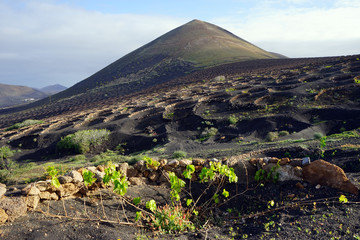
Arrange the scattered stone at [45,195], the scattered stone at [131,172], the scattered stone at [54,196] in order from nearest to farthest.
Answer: the scattered stone at [45,195]
the scattered stone at [54,196]
the scattered stone at [131,172]

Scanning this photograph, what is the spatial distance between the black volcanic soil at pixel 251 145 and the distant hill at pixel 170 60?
31424 mm

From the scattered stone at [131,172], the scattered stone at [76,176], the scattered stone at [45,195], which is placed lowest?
the scattered stone at [131,172]

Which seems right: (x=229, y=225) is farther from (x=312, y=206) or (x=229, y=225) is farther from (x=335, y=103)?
(x=335, y=103)

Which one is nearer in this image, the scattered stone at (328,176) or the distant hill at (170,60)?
the scattered stone at (328,176)

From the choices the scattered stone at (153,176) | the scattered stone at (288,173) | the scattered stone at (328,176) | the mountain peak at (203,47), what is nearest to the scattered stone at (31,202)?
the scattered stone at (153,176)

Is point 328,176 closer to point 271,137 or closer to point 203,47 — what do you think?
point 271,137

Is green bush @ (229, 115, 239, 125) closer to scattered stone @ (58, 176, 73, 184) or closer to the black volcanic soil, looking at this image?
the black volcanic soil

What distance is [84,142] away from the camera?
47.0 feet

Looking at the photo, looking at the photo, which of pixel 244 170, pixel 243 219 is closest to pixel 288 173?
pixel 244 170

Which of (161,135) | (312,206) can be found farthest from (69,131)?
(312,206)

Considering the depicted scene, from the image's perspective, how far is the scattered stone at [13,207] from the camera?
140 inches

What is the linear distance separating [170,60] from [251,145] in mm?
56056

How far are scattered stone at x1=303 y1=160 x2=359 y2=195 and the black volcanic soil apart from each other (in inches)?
6.4

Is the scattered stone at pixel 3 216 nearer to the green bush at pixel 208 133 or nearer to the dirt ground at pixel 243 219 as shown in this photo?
the dirt ground at pixel 243 219
